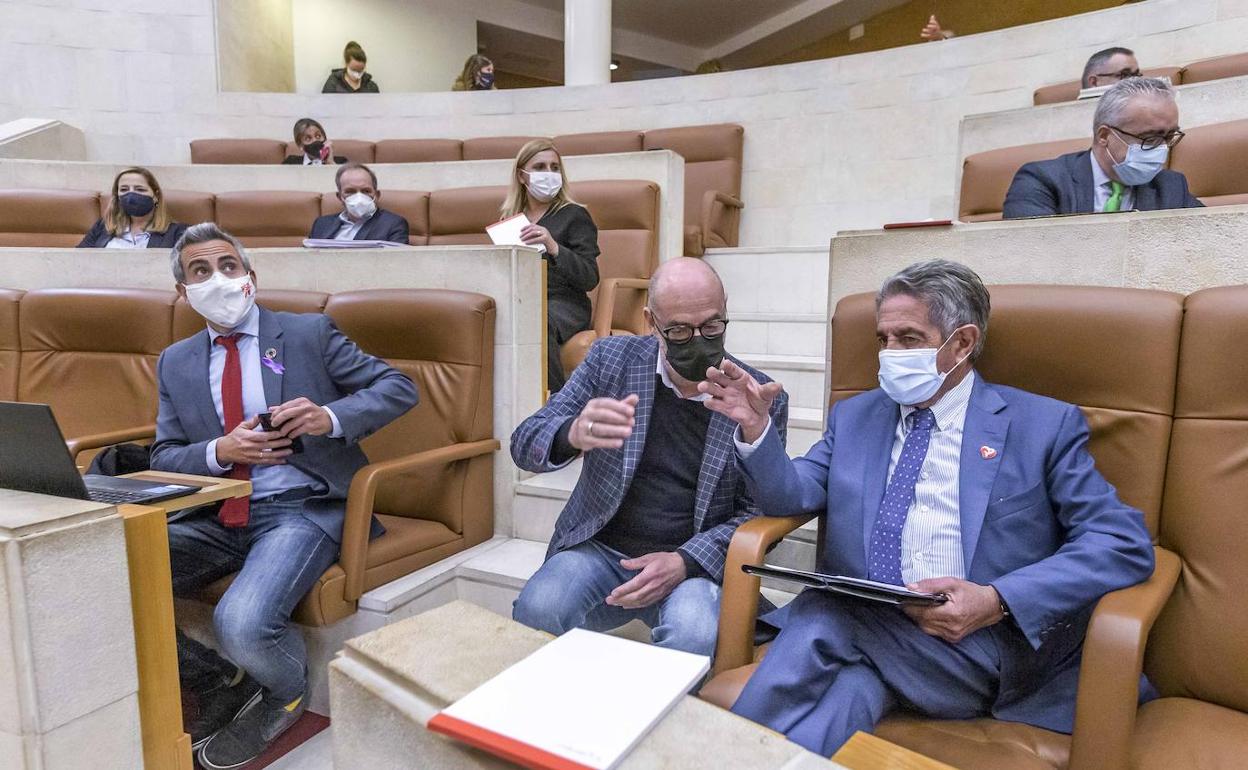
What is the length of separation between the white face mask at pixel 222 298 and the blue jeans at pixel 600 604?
1.00 metres

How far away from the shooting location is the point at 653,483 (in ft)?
5.08

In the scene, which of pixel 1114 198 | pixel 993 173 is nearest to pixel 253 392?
pixel 1114 198

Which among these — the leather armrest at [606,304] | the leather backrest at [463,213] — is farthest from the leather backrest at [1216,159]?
the leather backrest at [463,213]

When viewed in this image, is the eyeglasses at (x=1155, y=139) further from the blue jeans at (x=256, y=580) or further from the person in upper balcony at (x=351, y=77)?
the person in upper balcony at (x=351, y=77)

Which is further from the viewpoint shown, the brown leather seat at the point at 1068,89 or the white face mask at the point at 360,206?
the brown leather seat at the point at 1068,89

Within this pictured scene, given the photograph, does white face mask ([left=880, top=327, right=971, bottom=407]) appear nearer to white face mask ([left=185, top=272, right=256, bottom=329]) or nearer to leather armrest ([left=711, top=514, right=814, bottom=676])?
leather armrest ([left=711, top=514, right=814, bottom=676])

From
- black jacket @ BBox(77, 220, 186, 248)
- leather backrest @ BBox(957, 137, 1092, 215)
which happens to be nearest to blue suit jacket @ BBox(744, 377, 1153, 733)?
leather backrest @ BBox(957, 137, 1092, 215)

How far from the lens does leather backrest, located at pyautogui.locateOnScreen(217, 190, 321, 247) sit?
13.3ft

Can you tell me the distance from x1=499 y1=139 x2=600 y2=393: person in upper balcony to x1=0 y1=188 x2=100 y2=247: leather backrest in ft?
Result: 8.35

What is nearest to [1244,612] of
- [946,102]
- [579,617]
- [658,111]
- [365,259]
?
[579,617]

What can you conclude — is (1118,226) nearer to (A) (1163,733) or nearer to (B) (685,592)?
(A) (1163,733)

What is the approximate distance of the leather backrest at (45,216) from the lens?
149 inches

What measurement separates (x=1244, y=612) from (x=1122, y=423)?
314 mm

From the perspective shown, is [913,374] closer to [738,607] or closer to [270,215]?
[738,607]
